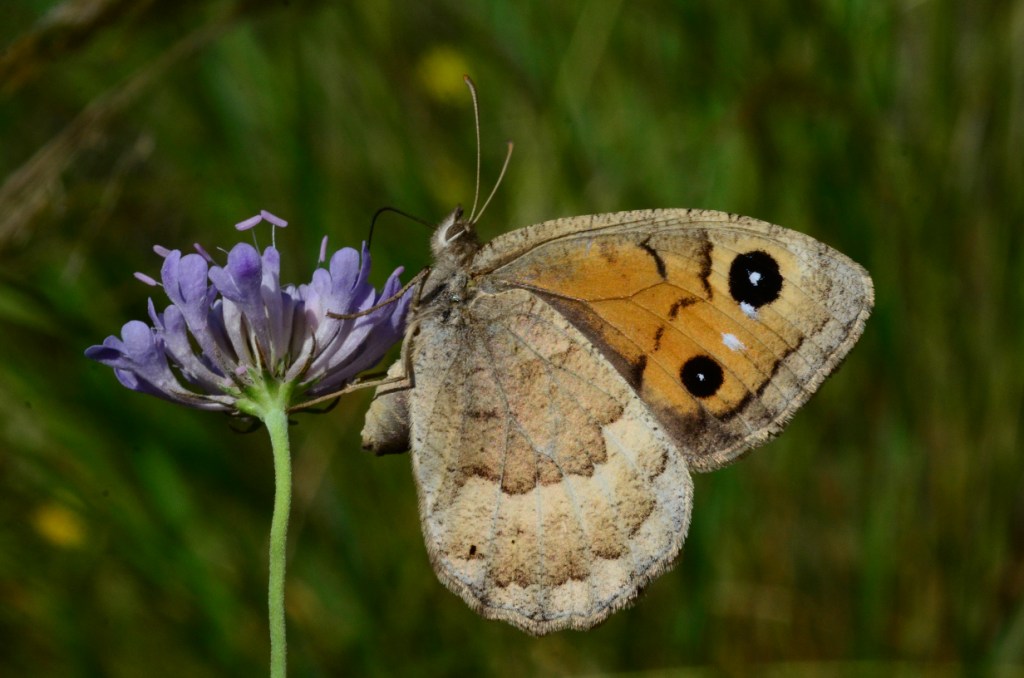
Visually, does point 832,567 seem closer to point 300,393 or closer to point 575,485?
point 575,485

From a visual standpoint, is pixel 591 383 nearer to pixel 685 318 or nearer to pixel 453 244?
pixel 685 318

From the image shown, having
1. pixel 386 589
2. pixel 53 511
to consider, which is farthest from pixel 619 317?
pixel 53 511

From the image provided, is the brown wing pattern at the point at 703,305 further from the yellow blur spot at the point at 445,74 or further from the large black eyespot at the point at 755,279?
the yellow blur spot at the point at 445,74

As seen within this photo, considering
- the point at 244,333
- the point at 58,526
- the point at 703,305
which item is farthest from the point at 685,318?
the point at 58,526

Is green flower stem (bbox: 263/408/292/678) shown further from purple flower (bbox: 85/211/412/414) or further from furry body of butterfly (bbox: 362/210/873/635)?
furry body of butterfly (bbox: 362/210/873/635)

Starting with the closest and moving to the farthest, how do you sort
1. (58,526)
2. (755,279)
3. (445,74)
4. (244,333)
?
(244,333)
(755,279)
(58,526)
(445,74)

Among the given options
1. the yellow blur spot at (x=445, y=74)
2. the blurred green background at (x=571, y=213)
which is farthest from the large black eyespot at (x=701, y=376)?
the yellow blur spot at (x=445, y=74)
